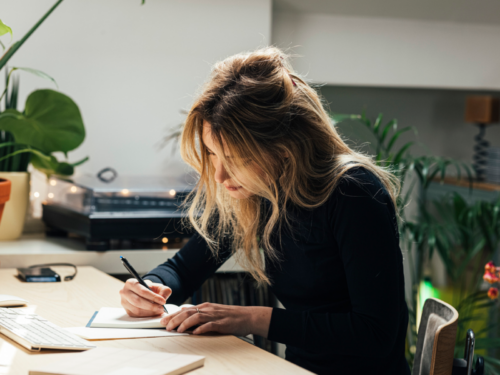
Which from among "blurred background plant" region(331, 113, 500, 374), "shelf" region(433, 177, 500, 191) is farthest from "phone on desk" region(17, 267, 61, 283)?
"shelf" region(433, 177, 500, 191)

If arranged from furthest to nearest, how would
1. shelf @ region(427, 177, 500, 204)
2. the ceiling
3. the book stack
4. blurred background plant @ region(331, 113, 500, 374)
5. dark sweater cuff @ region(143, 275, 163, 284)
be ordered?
the book stack, shelf @ region(427, 177, 500, 204), the ceiling, blurred background plant @ region(331, 113, 500, 374), dark sweater cuff @ region(143, 275, 163, 284)

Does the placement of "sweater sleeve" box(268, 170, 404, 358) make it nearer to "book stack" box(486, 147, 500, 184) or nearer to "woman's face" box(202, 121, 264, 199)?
"woman's face" box(202, 121, 264, 199)

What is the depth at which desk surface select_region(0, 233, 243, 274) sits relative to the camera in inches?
64.8

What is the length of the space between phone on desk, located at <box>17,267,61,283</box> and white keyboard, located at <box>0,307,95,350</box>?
350 mm

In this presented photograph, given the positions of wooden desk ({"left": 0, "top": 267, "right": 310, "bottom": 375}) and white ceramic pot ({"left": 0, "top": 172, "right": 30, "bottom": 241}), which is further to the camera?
white ceramic pot ({"left": 0, "top": 172, "right": 30, "bottom": 241})

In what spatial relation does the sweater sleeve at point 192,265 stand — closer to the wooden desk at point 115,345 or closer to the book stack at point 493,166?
the wooden desk at point 115,345

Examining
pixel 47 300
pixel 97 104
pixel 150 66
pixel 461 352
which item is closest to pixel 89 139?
pixel 97 104

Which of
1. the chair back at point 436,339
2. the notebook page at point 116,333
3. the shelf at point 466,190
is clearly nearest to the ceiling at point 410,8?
the shelf at point 466,190

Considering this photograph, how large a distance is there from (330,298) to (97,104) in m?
1.29

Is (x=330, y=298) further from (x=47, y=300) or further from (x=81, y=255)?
(x=81, y=255)

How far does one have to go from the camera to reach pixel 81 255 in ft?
5.58

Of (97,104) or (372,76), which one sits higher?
(372,76)

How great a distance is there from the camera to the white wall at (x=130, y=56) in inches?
77.7

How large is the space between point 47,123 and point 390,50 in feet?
4.99
